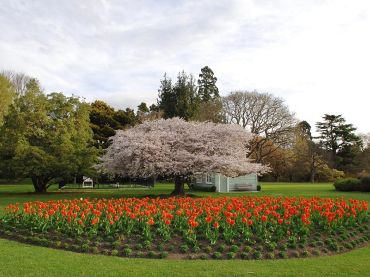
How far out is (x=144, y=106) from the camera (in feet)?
198

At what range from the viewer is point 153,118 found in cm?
4881

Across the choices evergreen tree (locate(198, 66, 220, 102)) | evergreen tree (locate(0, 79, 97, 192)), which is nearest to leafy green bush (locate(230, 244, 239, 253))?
evergreen tree (locate(0, 79, 97, 192))

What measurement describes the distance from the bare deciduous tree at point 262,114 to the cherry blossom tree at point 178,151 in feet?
71.9

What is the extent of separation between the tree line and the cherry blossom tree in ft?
17.2

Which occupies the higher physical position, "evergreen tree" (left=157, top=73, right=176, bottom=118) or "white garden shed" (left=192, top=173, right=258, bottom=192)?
"evergreen tree" (left=157, top=73, right=176, bottom=118)

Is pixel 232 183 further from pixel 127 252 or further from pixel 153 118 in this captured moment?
pixel 127 252

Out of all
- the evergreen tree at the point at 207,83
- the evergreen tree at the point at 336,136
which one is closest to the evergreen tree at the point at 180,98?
the evergreen tree at the point at 207,83

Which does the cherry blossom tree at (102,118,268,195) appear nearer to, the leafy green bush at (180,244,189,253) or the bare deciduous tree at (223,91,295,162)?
the leafy green bush at (180,244,189,253)

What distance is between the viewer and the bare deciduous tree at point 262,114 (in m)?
46.2

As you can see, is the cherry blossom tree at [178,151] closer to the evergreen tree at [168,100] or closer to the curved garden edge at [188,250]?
the curved garden edge at [188,250]

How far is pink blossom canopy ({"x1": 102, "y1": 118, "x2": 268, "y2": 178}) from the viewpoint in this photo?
22469 mm

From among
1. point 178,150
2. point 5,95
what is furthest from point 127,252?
point 5,95

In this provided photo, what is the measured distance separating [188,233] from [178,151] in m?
13.0

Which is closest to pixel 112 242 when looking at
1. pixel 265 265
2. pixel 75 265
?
pixel 75 265
